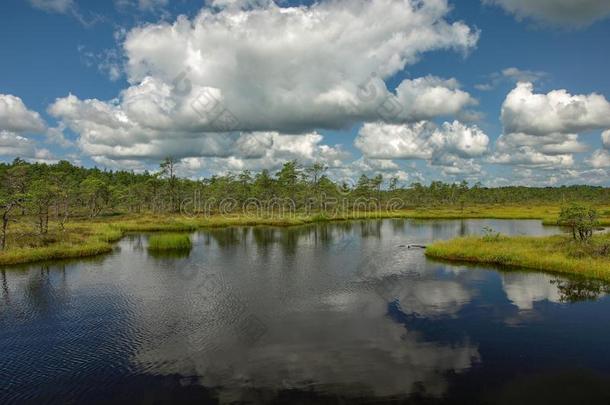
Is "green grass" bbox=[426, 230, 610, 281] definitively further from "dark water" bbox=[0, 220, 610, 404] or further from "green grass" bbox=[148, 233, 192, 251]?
"green grass" bbox=[148, 233, 192, 251]

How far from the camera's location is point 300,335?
986 inches

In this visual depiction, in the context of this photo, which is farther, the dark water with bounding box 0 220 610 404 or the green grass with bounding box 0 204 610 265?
the green grass with bounding box 0 204 610 265

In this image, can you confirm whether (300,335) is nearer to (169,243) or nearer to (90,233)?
(169,243)

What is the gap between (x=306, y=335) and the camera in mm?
25094

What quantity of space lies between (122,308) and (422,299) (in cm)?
2362

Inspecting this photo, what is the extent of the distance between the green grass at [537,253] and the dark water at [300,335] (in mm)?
1962

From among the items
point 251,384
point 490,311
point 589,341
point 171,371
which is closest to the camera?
point 251,384

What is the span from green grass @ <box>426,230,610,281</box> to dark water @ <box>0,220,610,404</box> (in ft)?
6.44

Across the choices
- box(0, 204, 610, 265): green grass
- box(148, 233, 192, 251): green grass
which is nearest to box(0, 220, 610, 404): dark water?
box(0, 204, 610, 265): green grass

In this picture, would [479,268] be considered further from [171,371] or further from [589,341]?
[171,371]

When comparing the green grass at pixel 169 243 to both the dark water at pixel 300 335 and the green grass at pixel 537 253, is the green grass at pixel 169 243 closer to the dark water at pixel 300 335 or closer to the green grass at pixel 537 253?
the dark water at pixel 300 335

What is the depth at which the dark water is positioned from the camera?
61.4ft

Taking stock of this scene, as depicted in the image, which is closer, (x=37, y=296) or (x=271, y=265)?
(x=37, y=296)

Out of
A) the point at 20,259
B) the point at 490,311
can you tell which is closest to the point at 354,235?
the point at 490,311
